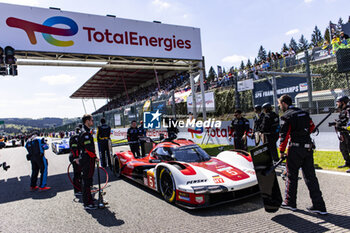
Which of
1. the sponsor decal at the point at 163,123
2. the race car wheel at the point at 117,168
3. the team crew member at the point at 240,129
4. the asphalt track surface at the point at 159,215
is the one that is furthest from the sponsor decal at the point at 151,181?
the sponsor decal at the point at 163,123

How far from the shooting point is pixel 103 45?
38.8 ft

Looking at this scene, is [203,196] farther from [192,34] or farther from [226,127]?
[192,34]

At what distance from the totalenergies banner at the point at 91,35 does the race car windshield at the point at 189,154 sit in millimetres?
Answer: 8170

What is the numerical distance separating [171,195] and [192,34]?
11.3 meters

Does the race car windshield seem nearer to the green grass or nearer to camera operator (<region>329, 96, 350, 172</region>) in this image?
the green grass

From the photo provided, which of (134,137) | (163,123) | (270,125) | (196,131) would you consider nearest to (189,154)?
(270,125)

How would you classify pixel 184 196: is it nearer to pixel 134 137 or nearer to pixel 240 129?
pixel 240 129

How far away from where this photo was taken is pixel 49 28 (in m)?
10.9

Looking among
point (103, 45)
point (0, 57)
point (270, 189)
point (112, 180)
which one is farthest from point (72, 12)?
point (270, 189)

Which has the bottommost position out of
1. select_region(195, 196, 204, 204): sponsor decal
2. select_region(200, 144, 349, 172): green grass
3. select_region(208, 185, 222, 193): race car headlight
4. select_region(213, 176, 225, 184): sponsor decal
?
select_region(200, 144, 349, 172): green grass

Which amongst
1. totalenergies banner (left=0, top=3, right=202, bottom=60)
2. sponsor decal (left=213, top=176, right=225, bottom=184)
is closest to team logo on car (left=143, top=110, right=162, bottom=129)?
totalenergies banner (left=0, top=3, right=202, bottom=60)

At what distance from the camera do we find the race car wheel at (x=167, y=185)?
171 inches

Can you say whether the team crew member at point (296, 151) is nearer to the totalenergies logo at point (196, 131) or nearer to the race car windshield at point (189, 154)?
the race car windshield at point (189, 154)

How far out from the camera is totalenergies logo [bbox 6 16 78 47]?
10.5 m
